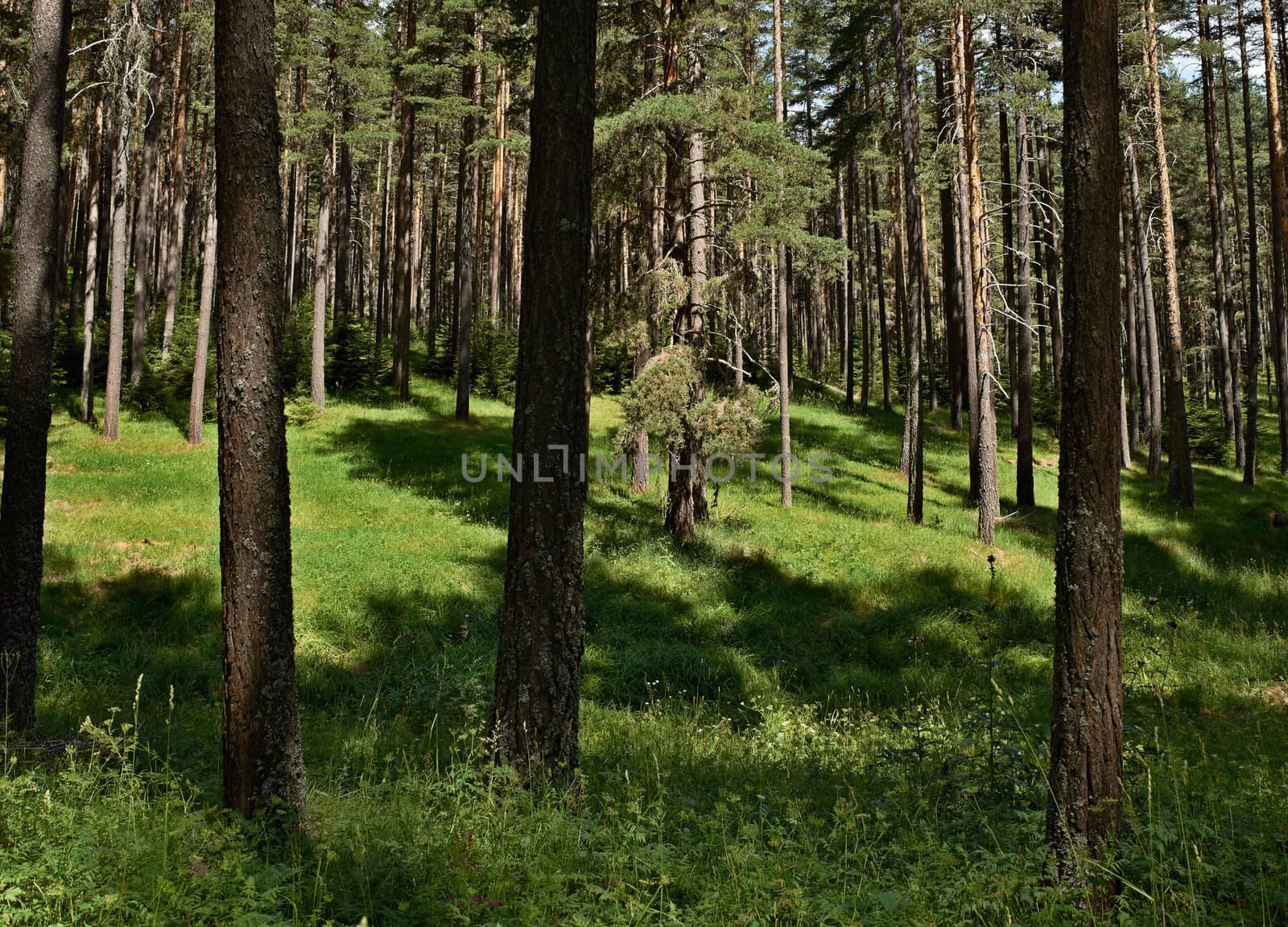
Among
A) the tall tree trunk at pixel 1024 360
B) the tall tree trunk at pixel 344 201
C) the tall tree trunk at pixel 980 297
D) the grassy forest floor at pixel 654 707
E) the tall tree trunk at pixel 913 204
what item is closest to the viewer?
the grassy forest floor at pixel 654 707

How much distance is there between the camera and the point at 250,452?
173 inches

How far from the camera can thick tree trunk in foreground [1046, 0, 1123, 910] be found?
406cm

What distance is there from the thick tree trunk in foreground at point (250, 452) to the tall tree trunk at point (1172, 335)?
22.2 m

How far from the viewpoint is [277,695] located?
445cm

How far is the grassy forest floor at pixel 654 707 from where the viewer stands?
352 cm

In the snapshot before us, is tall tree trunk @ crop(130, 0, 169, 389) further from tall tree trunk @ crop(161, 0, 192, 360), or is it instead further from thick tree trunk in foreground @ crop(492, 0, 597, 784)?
thick tree trunk in foreground @ crop(492, 0, 597, 784)

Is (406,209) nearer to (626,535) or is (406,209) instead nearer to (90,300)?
(90,300)

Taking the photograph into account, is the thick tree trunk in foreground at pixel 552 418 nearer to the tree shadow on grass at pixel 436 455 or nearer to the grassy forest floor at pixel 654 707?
the grassy forest floor at pixel 654 707

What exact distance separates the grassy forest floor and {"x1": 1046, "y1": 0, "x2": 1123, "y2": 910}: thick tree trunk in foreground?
0.27 meters

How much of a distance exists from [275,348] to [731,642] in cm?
854

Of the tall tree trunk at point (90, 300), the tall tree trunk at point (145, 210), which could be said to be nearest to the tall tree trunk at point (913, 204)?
the tall tree trunk at point (145, 210)

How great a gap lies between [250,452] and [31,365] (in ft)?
13.9

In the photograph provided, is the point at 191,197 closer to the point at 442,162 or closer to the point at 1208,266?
the point at 442,162

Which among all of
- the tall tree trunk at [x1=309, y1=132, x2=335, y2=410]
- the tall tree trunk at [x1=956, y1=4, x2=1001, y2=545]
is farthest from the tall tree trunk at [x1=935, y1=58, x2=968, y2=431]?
the tall tree trunk at [x1=309, y1=132, x2=335, y2=410]
